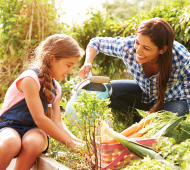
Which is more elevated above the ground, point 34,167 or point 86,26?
point 86,26

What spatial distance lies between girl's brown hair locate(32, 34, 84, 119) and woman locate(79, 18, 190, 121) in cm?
28

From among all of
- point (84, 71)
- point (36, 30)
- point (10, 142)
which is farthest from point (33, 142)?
point (36, 30)

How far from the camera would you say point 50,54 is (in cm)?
165

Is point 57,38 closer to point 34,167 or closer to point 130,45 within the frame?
A: point 130,45

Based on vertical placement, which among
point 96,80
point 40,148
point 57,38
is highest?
point 57,38

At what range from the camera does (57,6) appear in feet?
14.3

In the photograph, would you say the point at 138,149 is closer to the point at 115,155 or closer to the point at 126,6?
the point at 115,155

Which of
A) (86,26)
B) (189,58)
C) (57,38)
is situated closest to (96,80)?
(57,38)

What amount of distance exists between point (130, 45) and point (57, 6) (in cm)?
273

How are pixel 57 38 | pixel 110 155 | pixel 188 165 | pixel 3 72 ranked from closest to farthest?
pixel 188 165 → pixel 110 155 → pixel 57 38 → pixel 3 72

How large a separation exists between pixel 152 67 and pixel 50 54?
1039 mm

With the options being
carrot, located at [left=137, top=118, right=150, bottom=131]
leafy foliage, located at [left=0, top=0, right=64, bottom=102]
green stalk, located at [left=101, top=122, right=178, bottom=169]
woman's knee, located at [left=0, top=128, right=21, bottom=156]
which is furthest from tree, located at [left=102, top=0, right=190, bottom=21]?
green stalk, located at [left=101, top=122, right=178, bottom=169]

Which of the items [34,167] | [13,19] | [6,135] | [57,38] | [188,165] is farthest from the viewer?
[13,19]

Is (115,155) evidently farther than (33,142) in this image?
No
